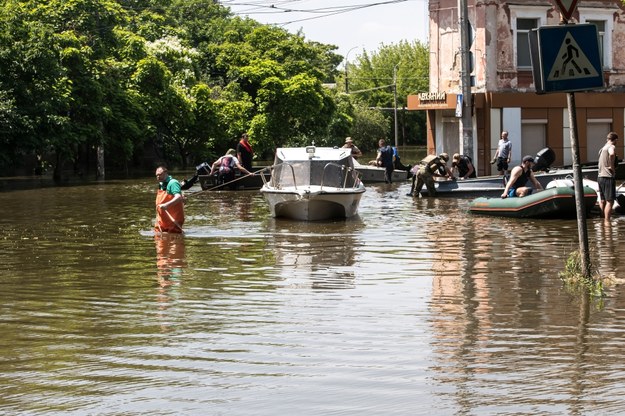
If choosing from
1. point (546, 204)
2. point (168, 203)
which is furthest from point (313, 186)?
point (168, 203)

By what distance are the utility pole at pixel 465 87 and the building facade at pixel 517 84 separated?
276 centimetres

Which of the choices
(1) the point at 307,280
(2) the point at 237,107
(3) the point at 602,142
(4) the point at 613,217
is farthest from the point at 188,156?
(1) the point at 307,280

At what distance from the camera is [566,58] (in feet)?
42.1

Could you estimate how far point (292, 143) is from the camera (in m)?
80.9

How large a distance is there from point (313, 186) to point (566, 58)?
15.2 metres

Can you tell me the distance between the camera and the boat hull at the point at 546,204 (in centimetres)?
2466

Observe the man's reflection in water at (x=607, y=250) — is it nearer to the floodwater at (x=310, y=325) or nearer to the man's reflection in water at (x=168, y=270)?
the floodwater at (x=310, y=325)

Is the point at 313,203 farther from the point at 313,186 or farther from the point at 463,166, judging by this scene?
the point at 463,166

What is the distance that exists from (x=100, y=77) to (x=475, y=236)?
39.6 metres

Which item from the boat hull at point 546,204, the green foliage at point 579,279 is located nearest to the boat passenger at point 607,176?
the boat hull at point 546,204

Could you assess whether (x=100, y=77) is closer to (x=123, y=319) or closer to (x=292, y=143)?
(x=292, y=143)

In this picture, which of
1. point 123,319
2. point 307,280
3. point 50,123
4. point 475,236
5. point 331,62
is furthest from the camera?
point 331,62

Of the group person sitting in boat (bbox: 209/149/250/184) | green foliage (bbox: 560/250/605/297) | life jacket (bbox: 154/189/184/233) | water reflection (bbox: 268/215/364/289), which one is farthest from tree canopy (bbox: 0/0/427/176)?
green foliage (bbox: 560/250/605/297)

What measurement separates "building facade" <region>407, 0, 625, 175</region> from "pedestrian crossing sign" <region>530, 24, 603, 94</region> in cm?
2903
